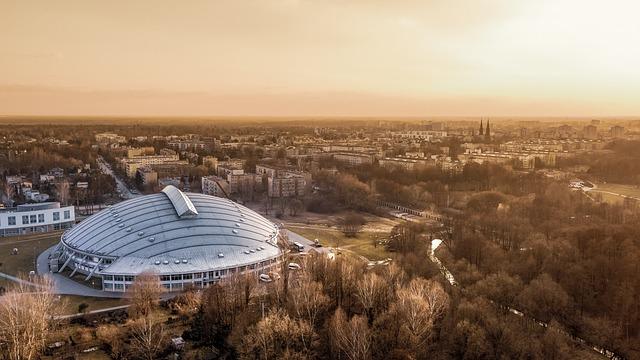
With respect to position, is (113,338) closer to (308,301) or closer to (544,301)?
(308,301)

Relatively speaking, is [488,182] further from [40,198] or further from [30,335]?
[30,335]

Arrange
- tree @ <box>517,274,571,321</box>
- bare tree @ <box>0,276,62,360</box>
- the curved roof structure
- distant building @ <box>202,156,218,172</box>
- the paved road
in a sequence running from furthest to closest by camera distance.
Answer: distant building @ <box>202,156,218,172</box>
the paved road
the curved roof structure
tree @ <box>517,274,571,321</box>
bare tree @ <box>0,276,62,360</box>

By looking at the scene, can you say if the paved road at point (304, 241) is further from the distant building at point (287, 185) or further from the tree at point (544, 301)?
the distant building at point (287, 185)

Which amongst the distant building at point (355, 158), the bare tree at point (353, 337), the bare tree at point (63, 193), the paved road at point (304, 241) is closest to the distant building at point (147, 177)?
the bare tree at point (63, 193)

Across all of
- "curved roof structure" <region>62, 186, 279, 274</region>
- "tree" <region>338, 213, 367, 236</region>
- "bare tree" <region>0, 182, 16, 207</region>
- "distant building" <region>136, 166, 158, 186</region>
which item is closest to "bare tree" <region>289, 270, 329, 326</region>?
"curved roof structure" <region>62, 186, 279, 274</region>

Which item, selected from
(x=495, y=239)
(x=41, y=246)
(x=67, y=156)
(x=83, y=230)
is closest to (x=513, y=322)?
(x=495, y=239)

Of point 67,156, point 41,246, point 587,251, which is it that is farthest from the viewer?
point 67,156

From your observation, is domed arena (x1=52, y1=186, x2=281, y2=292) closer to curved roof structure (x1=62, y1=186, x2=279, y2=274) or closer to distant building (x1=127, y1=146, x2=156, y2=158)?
curved roof structure (x1=62, y1=186, x2=279, y2=274)
